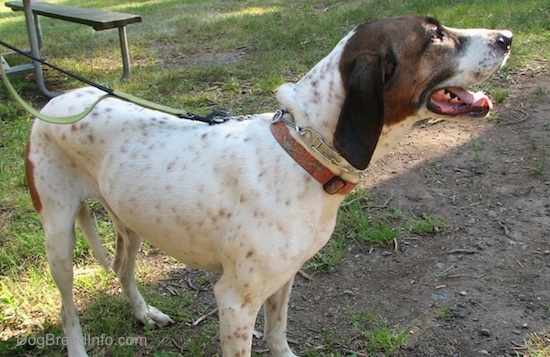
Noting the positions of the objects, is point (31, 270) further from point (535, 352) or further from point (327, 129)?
point (535, 352)

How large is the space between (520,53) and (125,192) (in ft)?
17.5

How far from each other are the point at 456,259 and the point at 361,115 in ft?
6.24

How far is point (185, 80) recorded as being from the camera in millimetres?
6945

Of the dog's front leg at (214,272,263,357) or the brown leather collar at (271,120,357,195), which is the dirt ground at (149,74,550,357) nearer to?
the dog's front leg at (214,272,263,357)

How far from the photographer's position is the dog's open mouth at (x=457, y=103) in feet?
8.03

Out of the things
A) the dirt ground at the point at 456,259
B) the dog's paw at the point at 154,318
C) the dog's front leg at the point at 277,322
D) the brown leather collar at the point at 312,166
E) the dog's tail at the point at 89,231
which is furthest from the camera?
the dog's paw at the point at 154,318

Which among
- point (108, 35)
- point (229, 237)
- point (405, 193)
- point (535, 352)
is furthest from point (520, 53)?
point (108, 35)

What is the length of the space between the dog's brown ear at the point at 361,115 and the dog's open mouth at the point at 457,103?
28 centimetres

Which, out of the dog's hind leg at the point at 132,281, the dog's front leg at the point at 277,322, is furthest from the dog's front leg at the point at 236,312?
the dog's hind leg at the point at 132,281

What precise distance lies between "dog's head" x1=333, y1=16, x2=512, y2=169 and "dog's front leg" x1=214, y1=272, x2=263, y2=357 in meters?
0.69

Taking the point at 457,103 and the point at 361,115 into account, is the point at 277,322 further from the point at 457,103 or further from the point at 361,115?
the point at 457,103

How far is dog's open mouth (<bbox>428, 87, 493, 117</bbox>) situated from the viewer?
8.03ft

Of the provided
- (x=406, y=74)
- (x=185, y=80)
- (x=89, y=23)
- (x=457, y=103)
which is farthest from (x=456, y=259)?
(x=89, y=23)

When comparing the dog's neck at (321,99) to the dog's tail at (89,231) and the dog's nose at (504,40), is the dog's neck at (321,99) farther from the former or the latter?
the dog's tail at (89,231)
